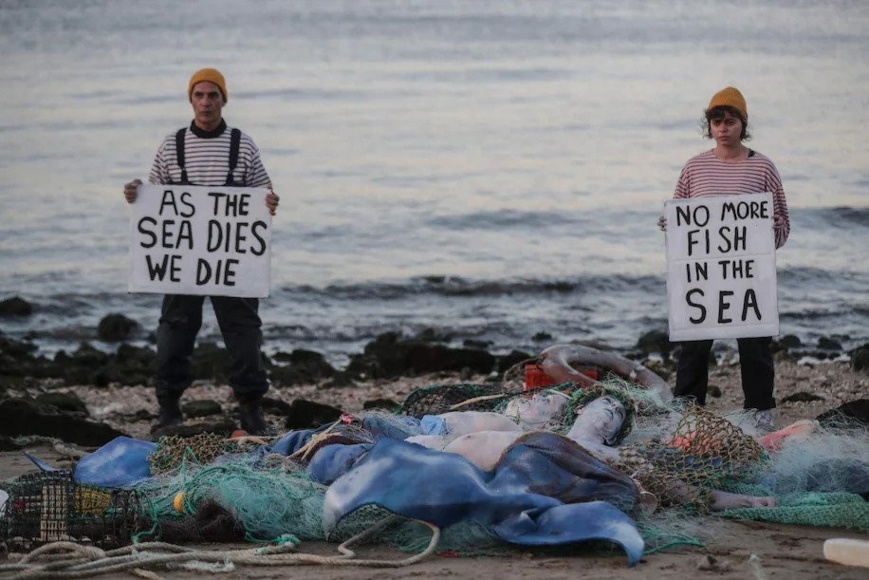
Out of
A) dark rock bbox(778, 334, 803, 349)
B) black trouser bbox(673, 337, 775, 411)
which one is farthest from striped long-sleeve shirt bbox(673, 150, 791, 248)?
dark rock bbox(778, 334, 803, 349)

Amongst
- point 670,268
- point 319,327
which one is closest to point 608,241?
point 319,327

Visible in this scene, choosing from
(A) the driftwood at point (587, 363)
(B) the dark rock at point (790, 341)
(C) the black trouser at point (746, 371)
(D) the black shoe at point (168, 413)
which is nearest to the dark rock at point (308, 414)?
(D) the black shoe at point (168, 413)

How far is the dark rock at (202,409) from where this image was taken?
1250 centimetres

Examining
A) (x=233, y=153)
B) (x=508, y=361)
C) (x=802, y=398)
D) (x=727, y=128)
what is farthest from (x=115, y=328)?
(x=727, y=128)

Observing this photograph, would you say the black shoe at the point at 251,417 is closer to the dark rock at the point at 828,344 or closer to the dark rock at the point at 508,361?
the dark rock at the point at 508,361

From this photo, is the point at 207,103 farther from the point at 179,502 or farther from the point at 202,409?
the point at 179,502

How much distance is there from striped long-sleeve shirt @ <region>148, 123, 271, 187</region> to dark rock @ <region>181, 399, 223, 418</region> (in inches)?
93.3

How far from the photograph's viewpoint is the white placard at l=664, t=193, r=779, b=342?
33.0ft

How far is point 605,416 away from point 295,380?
21.6ft

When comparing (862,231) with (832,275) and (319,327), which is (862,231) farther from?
(319,327)

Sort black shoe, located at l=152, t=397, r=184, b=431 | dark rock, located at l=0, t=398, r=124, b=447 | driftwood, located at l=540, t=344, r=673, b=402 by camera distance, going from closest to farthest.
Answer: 1. driftwood, located at l=540, t=344, r=673, b=402
2. dark rock, located at l=0, t=398, r=124, b=447
3. black shoe, located at l=152, t=397, r=184, b=431

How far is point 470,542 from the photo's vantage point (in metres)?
7.14

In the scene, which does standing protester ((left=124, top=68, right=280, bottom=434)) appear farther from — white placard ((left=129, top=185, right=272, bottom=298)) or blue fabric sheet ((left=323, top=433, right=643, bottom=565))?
blue fabric sheet ((left=323, top=433, right=643, bottom=565))

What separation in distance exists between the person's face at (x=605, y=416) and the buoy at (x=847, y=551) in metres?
1.94
